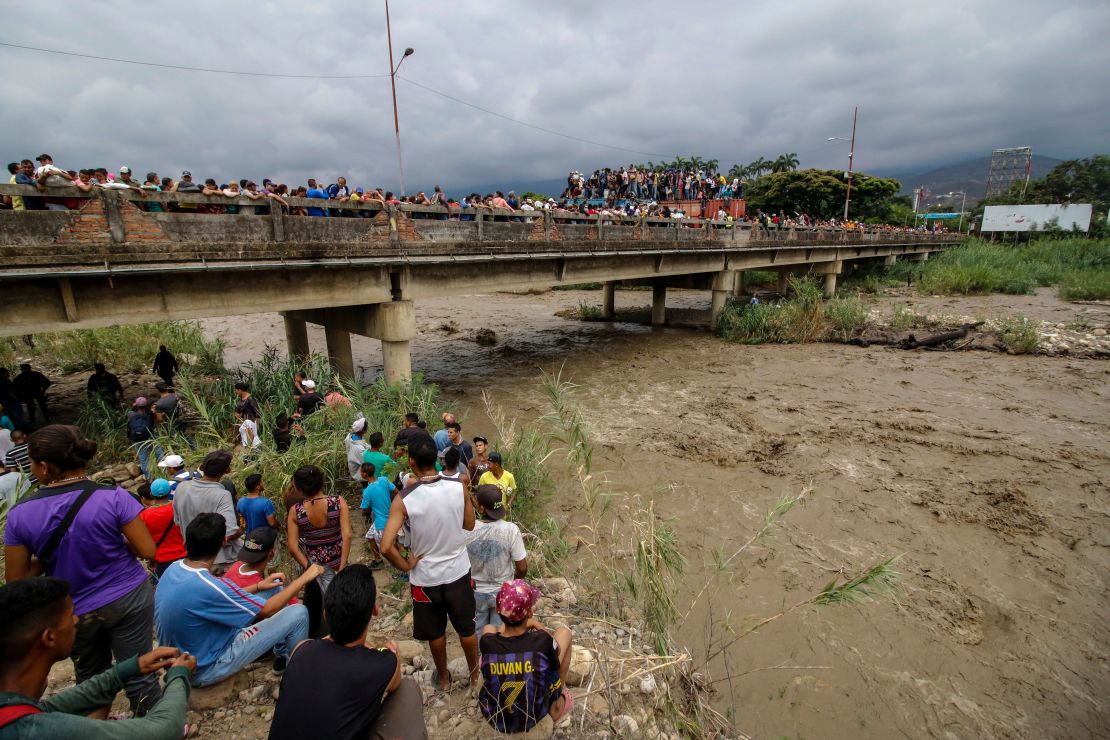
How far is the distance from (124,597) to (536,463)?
506 centimetres

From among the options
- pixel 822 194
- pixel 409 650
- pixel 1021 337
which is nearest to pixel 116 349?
pixel 409 650

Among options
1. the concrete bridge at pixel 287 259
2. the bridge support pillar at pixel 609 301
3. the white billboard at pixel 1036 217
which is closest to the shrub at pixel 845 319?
the concrete bridge at pixel 287 259

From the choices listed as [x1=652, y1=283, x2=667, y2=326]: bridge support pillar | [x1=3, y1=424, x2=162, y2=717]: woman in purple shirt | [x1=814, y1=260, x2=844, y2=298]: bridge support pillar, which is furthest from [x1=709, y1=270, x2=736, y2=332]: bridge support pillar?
[x1=3, y1=424, x2=162, y2=717]: woman in purple shirt

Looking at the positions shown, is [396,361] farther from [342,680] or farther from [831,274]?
[831,274]

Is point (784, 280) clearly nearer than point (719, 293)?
No

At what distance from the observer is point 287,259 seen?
8.34 meters

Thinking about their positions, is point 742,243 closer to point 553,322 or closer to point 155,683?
point 553,322

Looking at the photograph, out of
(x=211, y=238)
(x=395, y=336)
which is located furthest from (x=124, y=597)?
(x=395, y=336)

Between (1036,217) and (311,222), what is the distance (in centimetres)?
6421

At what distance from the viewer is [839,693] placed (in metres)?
4.62

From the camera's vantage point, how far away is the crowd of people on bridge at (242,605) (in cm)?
192

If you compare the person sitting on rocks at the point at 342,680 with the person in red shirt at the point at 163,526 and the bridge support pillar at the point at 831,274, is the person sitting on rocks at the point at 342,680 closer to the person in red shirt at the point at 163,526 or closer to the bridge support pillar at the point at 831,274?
the person in red shirt at the point at 163,526

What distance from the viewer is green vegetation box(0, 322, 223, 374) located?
13.8m

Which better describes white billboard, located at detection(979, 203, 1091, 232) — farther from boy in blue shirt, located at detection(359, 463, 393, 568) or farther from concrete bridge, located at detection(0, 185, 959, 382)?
boy in blue shirt, located at detection(359, 463, 393, 568)
